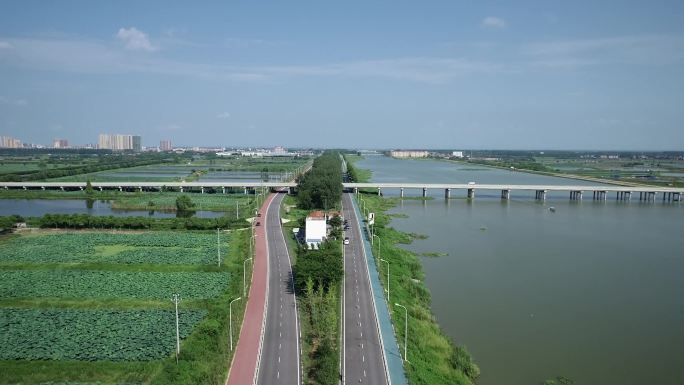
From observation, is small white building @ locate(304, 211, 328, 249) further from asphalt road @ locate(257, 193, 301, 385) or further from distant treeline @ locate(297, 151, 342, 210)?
distant treeline @ locate(297, 151, 342, 210)

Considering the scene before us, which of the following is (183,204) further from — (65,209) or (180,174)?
(180,174)

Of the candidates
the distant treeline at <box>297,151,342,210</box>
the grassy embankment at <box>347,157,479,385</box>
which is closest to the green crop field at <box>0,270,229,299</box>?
the grassy embankment at <box>347,157,479,385</box>

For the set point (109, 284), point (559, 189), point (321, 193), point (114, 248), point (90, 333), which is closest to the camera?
point (90, 333)

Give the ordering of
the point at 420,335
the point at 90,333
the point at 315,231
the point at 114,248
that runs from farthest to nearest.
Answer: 1. the point at 114,248
2. the point at 315,231
3. the point at 420,335
4. the point at 90,333

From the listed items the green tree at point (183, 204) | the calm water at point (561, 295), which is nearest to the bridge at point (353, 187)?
the green tree at point (183, 204)

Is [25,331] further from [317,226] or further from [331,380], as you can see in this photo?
[317,226]

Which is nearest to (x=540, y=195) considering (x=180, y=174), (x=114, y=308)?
(x=114, y=308)

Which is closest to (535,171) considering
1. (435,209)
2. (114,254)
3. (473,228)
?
(435,209)
